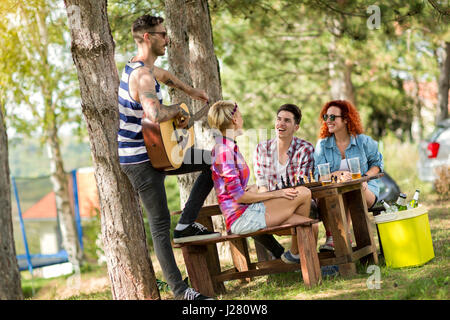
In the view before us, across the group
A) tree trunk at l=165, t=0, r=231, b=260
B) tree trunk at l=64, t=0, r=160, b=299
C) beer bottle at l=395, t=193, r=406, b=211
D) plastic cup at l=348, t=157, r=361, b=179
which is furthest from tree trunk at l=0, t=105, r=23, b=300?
beer bottle at l=395, t=193, r=406, b=211

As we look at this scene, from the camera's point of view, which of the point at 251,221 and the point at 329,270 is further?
the point at 329,270

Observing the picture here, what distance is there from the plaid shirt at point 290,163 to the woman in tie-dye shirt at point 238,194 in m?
0.79

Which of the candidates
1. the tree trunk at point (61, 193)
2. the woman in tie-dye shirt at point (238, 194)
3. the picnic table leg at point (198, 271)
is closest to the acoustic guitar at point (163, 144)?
the woman in tie-dye shirt at point (238, 194)

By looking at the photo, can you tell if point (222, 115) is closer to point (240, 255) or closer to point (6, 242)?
point (240, 255)

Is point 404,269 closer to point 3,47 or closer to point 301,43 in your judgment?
point 3,47

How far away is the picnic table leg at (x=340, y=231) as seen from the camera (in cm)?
459

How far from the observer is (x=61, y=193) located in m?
12.9

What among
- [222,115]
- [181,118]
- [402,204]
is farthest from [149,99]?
[402,204]

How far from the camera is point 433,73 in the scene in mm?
17812

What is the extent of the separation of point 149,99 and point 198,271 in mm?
1388

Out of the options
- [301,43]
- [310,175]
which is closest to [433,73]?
[301,43]

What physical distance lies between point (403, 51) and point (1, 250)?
14.0 meters

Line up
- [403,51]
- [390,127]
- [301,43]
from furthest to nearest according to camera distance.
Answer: [390,127], [301,43], [403,51]

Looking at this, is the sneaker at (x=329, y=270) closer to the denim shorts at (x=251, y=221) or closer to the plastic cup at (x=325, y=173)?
the plastic cup at (x=325, y=173)
